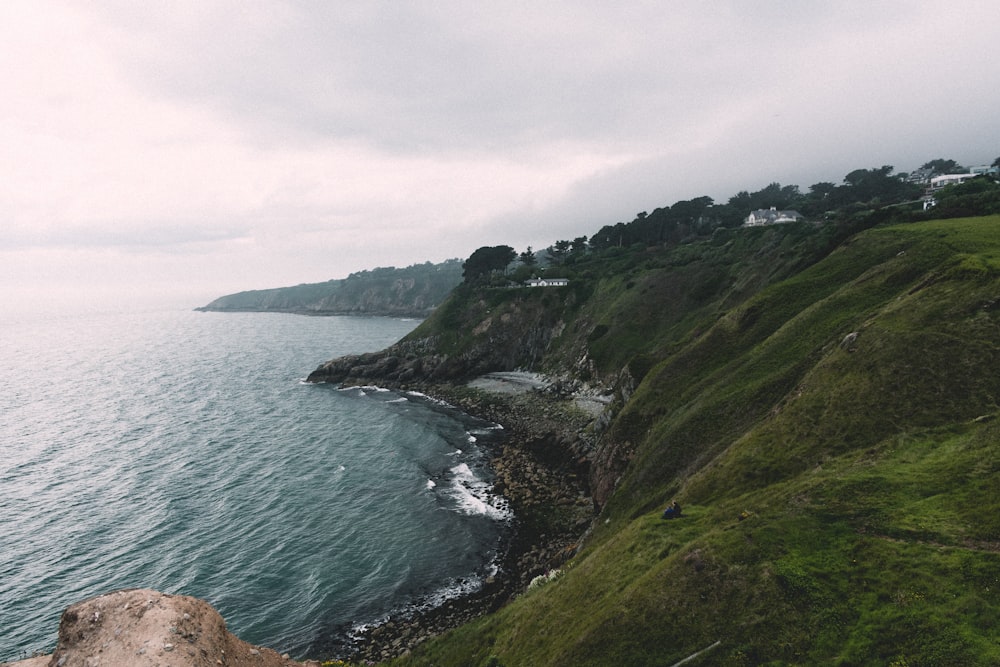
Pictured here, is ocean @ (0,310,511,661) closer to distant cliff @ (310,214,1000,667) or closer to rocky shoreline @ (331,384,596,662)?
rocky shoreline @ (331,384,596,662)

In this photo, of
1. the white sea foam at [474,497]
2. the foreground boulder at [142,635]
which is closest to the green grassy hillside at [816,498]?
the foreground boulder at [142,635]

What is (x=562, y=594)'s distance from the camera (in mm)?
24625

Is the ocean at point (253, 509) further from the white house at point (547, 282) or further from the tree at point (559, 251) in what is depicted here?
the tree at point (559, 251)

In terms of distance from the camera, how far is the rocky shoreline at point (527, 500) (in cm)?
3403

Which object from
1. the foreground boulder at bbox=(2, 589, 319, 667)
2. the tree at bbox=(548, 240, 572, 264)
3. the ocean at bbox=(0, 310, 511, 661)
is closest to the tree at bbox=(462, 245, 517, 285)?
the tree at bbox=(548, 240, 572, 264)

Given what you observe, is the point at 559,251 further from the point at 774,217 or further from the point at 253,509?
the point at 253,509

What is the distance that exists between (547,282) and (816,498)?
4654 inches

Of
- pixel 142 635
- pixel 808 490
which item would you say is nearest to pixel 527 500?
pixel 808 490

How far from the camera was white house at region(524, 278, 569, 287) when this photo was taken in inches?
5142

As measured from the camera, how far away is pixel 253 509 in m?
51.9

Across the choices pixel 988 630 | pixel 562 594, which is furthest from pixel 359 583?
pixel 988 630

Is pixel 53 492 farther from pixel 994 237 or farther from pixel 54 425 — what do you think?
pixel 994 237

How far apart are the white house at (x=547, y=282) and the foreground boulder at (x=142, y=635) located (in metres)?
117

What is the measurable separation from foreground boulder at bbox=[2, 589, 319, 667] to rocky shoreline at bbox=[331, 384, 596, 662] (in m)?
17.1
